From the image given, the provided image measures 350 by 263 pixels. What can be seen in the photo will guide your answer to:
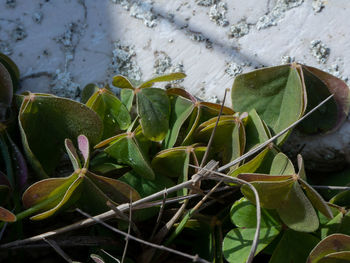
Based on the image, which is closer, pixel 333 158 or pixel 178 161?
pixel 178 161

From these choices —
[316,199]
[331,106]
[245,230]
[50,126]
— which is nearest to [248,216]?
[245,230]

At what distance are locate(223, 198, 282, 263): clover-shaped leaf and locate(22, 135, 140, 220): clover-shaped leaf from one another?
23cm

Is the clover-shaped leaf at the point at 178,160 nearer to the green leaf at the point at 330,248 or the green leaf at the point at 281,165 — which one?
the green leaf at the point at 281,165

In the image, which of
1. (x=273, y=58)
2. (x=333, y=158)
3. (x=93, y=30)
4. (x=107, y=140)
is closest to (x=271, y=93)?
(x=273, y=58)

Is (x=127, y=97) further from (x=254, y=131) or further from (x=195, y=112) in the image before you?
(x=254, y=131)

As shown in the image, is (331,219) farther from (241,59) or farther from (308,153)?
(241,59)

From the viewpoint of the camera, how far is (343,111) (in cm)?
121

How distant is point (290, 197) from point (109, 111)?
0.49 m

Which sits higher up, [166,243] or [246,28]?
[246,28]

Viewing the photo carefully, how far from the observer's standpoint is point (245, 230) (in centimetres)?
108

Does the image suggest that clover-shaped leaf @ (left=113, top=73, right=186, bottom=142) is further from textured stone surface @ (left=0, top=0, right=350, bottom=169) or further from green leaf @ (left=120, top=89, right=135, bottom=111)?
textured stone surface @ (left=0, top=0, right=350, bottom=169)

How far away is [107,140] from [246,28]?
1.75 ft

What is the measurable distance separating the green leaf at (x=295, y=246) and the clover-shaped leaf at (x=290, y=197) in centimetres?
7

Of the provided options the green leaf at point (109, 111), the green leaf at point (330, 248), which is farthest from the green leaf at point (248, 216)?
the green leaf at point (109, 111)
